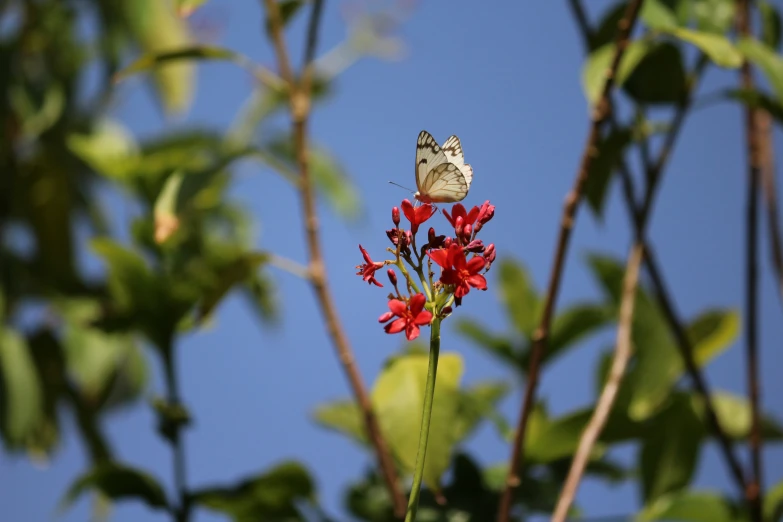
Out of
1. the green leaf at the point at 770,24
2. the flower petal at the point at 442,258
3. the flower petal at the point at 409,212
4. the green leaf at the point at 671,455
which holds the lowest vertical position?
the green leaf at the point at 671,455

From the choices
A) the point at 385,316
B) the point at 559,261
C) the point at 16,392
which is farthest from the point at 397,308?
the point at 16,392

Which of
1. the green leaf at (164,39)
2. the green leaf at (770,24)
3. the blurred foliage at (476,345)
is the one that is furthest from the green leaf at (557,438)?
the green leaf at (164,39)

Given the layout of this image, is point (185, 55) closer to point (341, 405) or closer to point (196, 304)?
point (196, 304)

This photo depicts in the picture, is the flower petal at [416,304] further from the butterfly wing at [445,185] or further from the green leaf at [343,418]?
the green leaf at [343,418]

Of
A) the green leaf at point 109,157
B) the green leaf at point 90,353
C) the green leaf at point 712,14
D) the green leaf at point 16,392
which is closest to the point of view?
the green leaf at point 712,14

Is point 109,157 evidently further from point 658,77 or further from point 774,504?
point 774,504
